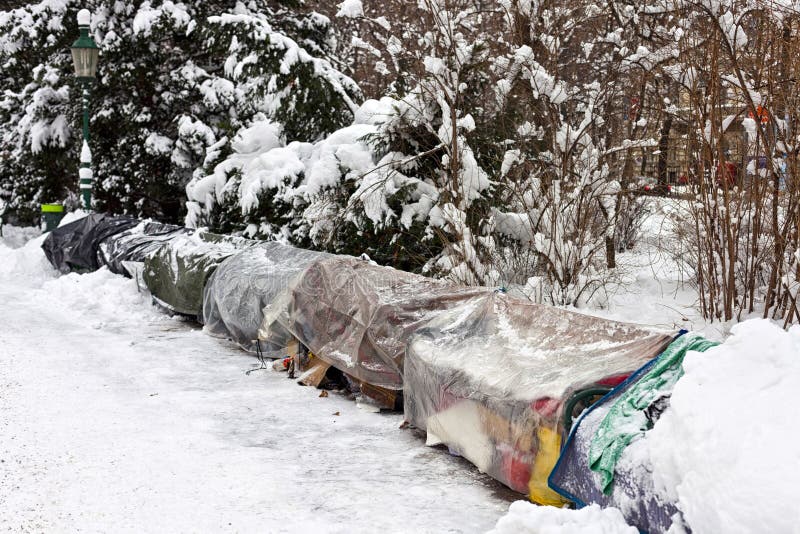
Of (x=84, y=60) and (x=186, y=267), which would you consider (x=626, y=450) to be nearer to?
(x=186, y=267)

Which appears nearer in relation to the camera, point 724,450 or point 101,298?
point 724,450

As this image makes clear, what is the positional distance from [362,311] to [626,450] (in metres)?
3.14

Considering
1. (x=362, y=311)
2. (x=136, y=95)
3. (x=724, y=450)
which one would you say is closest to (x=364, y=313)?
(x=362, y=311)

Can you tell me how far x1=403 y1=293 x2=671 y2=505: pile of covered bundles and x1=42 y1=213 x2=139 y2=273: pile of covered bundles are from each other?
813cm

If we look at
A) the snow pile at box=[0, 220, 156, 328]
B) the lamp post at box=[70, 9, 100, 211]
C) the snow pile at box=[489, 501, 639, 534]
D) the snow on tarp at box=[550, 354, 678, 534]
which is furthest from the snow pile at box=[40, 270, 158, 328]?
the snow pile at box=[489, 501, 639, 534]

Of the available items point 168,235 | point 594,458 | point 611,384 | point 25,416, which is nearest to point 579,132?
point 611,384

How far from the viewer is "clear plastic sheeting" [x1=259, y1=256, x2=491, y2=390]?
19.6 ft

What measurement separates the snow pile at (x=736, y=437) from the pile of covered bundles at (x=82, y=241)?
10519mm

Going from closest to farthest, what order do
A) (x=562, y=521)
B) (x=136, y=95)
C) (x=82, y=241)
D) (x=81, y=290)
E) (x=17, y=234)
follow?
1. (x=562, y=521)
2. (x=81, y=290)
3. (x=82, y=241)
4. (x=136, y=95)
5. (x=17, y=234)

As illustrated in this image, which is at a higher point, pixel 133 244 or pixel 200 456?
pixel 133 244

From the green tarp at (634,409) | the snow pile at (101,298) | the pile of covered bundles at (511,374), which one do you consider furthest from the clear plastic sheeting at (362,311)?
the snow pile at (101,298)

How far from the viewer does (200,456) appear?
5059 millimetres

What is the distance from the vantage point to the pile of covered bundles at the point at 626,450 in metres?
3.32

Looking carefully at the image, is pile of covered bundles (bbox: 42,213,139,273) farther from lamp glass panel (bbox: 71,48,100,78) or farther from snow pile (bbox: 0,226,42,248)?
snow pile (bbox: 0,226,42,248)
